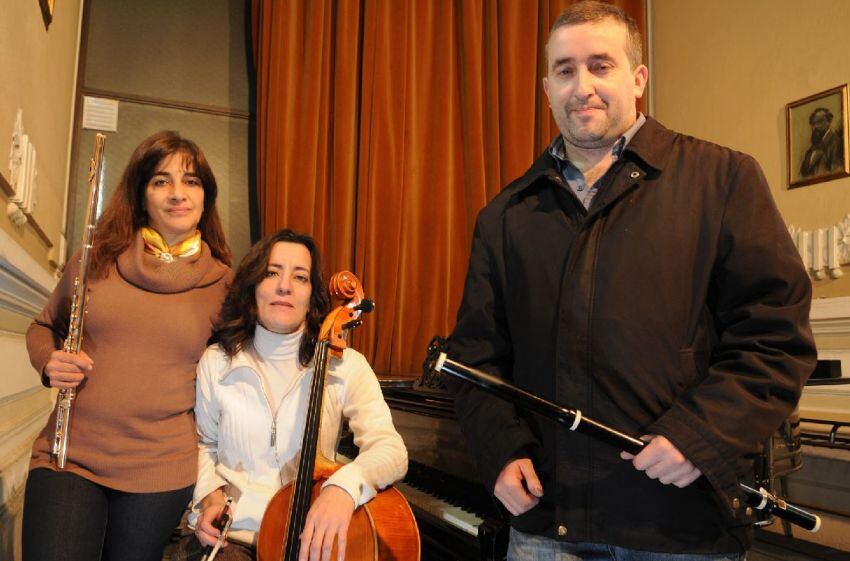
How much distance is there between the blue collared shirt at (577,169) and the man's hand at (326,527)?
0.70 metres

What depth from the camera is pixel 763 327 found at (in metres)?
0.98

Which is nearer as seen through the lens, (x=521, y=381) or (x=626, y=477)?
(x=626, y=477)

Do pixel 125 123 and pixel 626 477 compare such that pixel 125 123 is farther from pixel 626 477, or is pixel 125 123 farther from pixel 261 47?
pixel 626 477

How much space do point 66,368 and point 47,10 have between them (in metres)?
1.28

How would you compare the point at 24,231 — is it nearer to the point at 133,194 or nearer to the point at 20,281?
the point at 20,281

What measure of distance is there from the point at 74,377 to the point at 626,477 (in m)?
1.03

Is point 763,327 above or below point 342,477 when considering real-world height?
above

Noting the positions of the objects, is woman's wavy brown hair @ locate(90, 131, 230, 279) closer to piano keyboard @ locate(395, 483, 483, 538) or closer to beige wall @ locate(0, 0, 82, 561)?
beige wall @ locate(0, 0, 82, 561)

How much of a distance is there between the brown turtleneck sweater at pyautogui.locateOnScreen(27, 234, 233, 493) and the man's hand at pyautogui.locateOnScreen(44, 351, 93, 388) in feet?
0.24

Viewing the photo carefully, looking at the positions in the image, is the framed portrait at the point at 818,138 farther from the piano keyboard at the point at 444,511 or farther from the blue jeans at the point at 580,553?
the blue jeans at the point at 580,553

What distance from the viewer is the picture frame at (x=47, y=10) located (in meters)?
2.05

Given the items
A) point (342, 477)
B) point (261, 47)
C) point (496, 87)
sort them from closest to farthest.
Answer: point (342, 477) < point (261, 47) < point (496, 87)

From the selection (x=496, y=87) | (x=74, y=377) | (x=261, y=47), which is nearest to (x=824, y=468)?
(x=74, y=377)

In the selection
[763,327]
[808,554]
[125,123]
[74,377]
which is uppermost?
[125,123]
